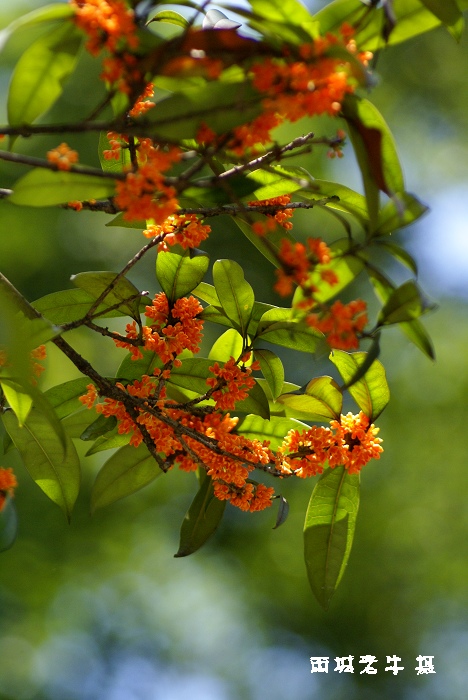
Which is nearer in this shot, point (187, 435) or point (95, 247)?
point (187, 435)

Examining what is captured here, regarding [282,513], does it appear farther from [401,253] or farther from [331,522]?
[401,253]

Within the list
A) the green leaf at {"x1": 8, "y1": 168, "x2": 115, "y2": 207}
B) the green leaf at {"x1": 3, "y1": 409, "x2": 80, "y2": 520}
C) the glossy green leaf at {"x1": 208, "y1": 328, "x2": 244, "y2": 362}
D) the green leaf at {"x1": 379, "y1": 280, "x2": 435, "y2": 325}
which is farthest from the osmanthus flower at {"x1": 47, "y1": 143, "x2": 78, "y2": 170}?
the glossy green leaf at {"x1": 208, "y1": 328, "x2": 244, "y2": 362}

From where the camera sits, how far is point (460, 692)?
6.04 m

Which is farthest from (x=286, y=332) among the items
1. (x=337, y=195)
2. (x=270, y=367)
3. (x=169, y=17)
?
(x=169, y=17)

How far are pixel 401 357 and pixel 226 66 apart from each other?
587cm

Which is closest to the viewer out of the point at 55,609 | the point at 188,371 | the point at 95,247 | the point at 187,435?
the point at 187,435

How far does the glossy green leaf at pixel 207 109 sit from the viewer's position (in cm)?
88

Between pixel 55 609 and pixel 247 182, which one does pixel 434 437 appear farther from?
pixel 247 182

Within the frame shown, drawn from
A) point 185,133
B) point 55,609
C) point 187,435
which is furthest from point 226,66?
point 55,609

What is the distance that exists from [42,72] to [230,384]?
25.3 inches

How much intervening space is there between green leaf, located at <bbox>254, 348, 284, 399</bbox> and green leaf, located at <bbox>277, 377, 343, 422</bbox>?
5 cm

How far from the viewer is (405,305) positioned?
951 mm

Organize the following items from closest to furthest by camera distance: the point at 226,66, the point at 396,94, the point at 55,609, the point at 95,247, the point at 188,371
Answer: the point at 226,66, the point at 188,371, the point at 55,609, the point at 95,247, the point at 396,94

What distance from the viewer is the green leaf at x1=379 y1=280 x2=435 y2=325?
0.93 meters
